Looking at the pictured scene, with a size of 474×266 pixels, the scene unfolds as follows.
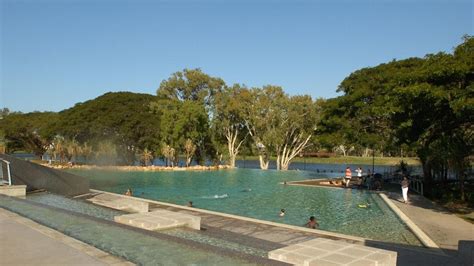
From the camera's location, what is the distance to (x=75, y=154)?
5406 centimetres

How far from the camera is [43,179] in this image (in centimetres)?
1980

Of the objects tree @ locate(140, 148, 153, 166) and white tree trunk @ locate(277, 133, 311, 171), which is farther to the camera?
white tree trunk @ locate(277, 133, 311, 171)

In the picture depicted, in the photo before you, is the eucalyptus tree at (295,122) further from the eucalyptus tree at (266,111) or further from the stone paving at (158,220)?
the stone paving at (158,220)

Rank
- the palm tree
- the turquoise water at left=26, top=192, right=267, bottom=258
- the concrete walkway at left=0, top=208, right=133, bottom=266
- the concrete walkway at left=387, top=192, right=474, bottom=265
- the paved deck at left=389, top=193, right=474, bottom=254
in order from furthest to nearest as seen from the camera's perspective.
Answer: the palm tree < the paved deck at left=389, top=193, right=474, bottom=254 < the concrete walkway at left=387, top=192, right=474, bottom=265 < the turquoise water at left=26, top=192, right=267, bottom=258 < the concrete walkway at left=0, top=208, right=133, bottom=266

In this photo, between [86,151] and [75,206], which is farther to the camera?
[86,151]

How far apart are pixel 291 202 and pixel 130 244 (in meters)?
16.3

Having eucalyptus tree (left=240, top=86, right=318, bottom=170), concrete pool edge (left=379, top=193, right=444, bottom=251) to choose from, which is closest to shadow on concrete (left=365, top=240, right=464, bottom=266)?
concrete pool edge (left=379, top=193, right=444, bottom=251)

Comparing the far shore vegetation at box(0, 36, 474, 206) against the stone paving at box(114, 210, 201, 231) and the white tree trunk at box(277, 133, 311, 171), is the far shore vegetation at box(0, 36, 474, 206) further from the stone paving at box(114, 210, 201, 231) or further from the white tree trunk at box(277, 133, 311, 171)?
the stone paving at box(114, 210, 201, 231)

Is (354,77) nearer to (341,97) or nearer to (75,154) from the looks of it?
(341,97)

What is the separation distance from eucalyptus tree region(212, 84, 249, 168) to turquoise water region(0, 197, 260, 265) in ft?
148

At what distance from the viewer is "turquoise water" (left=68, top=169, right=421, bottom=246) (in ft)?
50.9

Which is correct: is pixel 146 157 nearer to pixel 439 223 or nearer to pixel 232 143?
pixel 232 143


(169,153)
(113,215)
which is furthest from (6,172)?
(169,153)

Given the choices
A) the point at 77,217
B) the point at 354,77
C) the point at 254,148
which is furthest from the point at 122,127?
the point at 77,217
